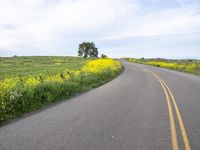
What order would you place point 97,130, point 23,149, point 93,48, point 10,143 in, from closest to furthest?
point 23,149 < point 10,143 < point 97,130 < point 93,48

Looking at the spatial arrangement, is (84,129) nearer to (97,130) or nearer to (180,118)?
(97,130)

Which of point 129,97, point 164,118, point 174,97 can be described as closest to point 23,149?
point 164,118

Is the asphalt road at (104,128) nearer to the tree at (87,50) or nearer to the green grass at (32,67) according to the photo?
the green grass at (32,67)

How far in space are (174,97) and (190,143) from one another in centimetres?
698

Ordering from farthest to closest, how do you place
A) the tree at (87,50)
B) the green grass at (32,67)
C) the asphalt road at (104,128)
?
the tree at (87,50)
the green grass at (32,67)
the asphalt road at (104,128)

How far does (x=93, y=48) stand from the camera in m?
101

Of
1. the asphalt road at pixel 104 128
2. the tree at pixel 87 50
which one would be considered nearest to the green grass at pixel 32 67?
the asphalt road at pixel 104 128

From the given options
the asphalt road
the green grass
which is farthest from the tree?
the asphalt road

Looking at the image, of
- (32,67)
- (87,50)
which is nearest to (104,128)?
(32,67)

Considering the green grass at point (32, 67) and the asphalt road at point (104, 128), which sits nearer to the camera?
the asphalt road at point (104, 128)

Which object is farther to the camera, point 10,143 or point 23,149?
point 10,143

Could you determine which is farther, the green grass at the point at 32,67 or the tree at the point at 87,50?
the tree at the point at 87,50

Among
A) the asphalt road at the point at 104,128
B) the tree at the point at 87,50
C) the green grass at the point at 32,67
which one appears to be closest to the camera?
the asphalt road at the point at 104,128

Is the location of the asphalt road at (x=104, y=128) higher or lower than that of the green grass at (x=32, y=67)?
higher
